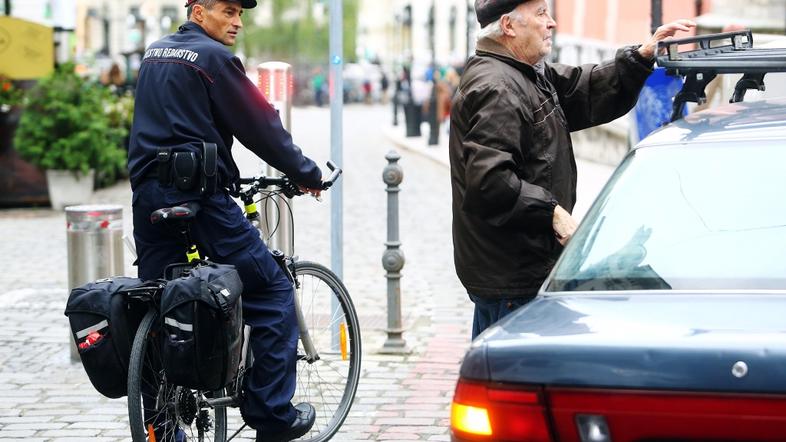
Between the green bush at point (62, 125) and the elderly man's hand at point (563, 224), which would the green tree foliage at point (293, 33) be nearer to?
the green bush at point (62, 125)

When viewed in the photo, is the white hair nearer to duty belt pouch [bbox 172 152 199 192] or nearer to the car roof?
the car roof

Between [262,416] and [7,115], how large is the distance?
40.3 feet

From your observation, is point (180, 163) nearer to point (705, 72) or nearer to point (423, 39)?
point (705, 72)

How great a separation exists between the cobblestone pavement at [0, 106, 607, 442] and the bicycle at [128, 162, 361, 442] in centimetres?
35

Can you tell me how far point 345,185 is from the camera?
67.0ft

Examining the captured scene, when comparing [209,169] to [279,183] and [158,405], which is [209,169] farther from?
[158,405]

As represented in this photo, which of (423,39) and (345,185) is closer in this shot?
(345,185)

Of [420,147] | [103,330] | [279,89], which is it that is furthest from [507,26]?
[420,147]

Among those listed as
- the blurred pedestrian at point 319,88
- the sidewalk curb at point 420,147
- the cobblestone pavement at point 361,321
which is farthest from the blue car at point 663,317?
the blurred pedestrian at point 319,88

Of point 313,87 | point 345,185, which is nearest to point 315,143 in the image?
point 345,185

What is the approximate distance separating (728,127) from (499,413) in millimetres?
1436

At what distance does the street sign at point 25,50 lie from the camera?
1677cm

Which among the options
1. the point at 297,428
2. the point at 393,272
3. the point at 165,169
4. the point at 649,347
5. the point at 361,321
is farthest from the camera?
the point at 361,321

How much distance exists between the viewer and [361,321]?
29.9 feet
